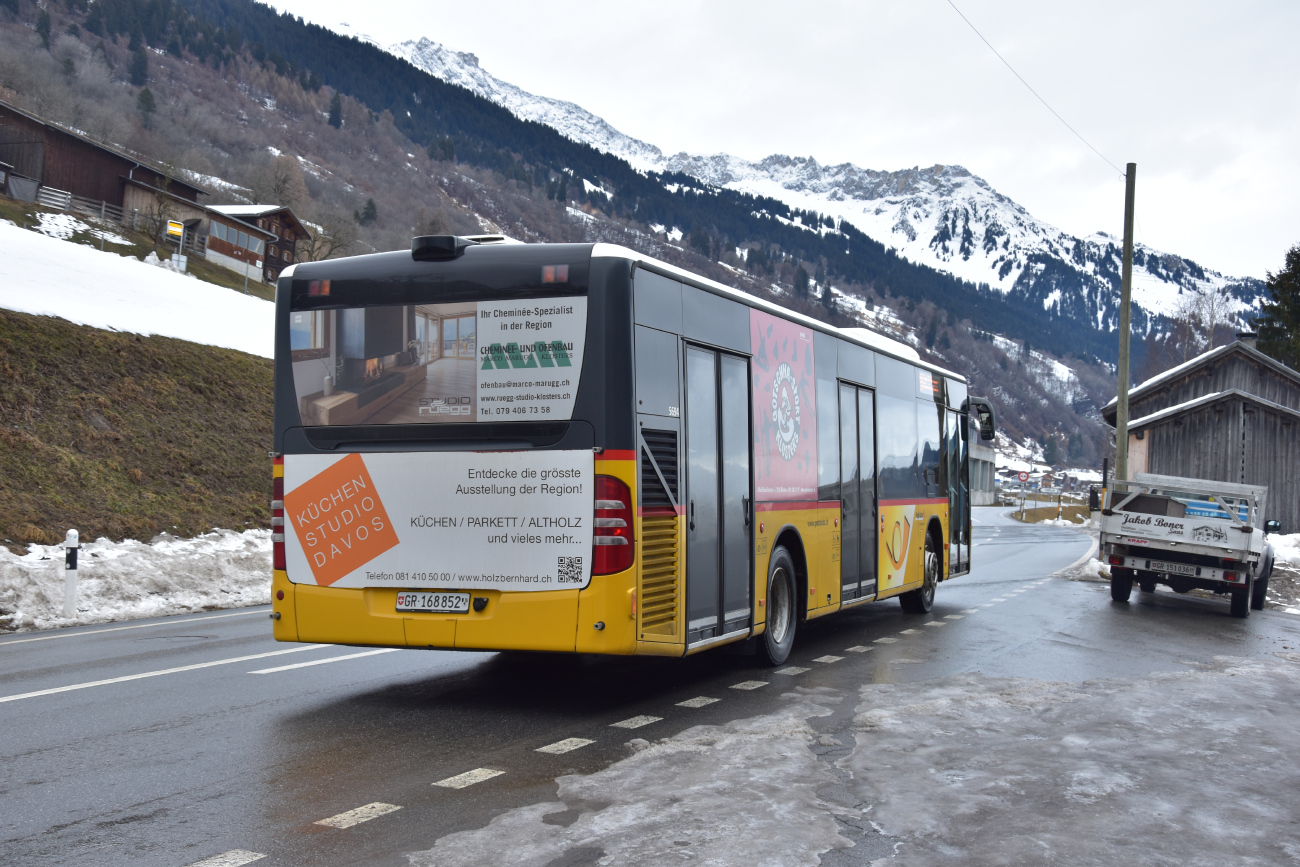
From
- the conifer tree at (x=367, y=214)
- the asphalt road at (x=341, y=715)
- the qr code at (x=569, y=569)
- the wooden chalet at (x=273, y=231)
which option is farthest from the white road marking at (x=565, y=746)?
the conifer tree at (x=367, y=214)

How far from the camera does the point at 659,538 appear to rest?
25.0 feet

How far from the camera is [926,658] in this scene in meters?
10.6

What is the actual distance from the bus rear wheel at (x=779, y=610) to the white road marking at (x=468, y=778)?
4.02 metres

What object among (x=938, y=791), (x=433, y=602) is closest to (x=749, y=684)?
(x=433, y=602)

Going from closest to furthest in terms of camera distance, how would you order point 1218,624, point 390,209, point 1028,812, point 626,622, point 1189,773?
point 1028,812
point 1189,773
point 626,622
point 1218,624
point 390,209

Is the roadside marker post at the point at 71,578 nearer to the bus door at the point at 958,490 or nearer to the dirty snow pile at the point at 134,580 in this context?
the dirty snow pile at the point at 134,580

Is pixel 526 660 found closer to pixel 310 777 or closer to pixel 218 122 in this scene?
pixel 310 777

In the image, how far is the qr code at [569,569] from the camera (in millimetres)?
7293

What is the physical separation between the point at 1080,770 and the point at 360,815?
4.05m

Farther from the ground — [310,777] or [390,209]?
[390,209]

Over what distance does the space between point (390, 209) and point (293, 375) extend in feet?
461

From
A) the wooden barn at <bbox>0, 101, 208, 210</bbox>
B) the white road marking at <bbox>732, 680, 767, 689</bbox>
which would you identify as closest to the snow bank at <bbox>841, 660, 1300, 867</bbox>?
the white road marking at <bbox>732, 680, 767, 689</bbox>

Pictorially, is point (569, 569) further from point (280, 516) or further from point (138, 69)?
point (138, 69)

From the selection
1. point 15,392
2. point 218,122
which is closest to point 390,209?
point 218,122
